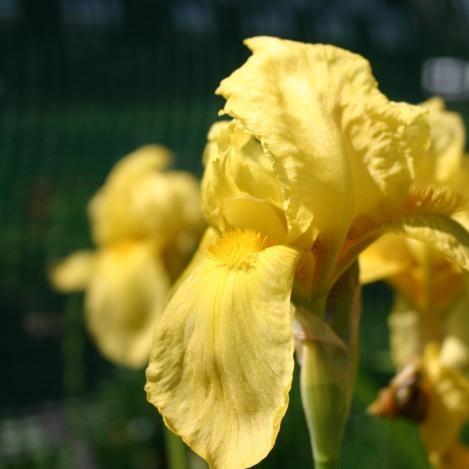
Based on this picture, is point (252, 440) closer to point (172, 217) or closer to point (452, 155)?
point (452, 155)

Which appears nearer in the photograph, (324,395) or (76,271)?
(324,395)

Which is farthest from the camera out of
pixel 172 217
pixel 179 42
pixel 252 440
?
pixel 179 42

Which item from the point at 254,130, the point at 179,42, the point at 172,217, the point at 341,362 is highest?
the point at 254,130

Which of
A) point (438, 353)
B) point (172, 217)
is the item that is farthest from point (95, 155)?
point (438, 353)

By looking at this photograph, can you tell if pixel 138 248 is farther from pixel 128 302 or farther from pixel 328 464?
pixel 328 464

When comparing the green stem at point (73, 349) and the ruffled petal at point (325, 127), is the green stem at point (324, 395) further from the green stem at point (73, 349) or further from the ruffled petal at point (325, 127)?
the green stem at point (73, 349)

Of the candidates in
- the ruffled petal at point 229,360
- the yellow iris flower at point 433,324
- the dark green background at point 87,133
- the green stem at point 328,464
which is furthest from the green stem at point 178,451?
the dark green background at point 87,133

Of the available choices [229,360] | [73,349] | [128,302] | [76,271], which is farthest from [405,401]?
[73,349]
